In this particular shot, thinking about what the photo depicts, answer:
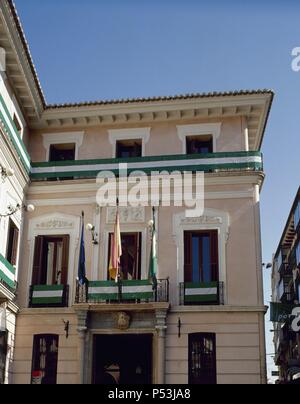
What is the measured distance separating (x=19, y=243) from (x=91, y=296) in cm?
300

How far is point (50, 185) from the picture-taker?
19000 millimetres

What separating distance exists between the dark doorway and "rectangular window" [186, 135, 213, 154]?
6354 millimetres

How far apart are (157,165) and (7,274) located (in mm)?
5702

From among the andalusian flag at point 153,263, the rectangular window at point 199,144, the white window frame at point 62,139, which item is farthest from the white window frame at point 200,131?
the andalusian flag at point 153,263

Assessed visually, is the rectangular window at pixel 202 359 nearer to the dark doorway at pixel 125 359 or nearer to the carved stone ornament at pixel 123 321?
the carved stone ornament at pixel 123 321

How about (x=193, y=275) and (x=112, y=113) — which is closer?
(x=193, y=275)

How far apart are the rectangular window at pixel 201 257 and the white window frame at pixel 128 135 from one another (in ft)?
11.5

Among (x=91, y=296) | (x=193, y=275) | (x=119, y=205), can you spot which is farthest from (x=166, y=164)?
(x=91, y=296)

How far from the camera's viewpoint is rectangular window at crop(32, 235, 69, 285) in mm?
18250

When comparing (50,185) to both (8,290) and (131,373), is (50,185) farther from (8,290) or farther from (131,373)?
(131,373)

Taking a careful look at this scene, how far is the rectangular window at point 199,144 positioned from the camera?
63.9ft

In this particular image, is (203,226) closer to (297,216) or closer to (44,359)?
(44,359)

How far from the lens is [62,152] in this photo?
2033cm

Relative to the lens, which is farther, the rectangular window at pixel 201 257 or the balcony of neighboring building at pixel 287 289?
the balcony of neighboring building at pixel 287 289
